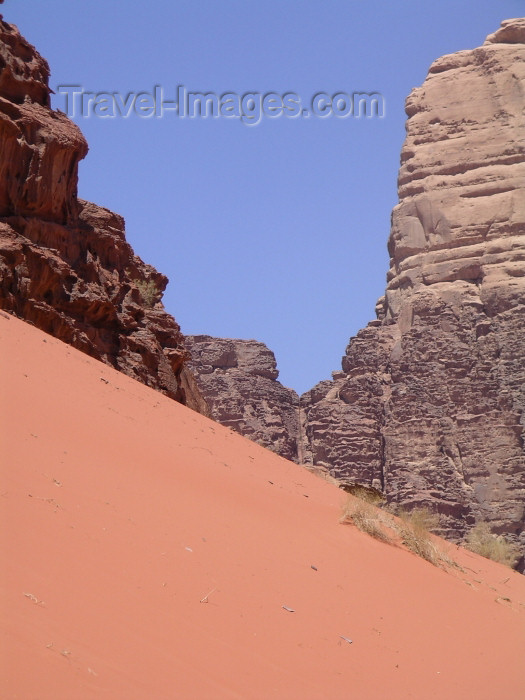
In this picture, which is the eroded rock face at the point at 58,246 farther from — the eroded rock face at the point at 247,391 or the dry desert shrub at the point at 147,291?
the eroded rock face at the point at 247,391

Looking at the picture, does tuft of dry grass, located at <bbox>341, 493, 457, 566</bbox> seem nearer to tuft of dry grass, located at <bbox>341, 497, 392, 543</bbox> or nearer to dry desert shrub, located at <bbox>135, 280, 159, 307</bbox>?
tuft of dry grass, located at <bbox>341, 497, 392, 543</bbox>

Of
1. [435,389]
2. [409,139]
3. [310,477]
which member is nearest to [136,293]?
[310,477]

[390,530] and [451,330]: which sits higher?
[451,330]

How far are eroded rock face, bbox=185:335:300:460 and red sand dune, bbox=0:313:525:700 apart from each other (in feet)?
166

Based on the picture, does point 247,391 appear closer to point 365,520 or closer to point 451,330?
point 451,330

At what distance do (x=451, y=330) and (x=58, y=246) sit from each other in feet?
153

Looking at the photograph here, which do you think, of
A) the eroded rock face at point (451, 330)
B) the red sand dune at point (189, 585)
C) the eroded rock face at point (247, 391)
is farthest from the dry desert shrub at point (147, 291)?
the eroded rock face at point (247, 391)

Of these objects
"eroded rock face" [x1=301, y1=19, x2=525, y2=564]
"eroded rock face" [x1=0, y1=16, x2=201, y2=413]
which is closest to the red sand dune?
"eroded rock face" [x1=0, y1=16, x2=201, y2=413]

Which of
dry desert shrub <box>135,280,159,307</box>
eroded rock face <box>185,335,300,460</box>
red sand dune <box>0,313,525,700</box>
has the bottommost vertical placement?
red sand dune <box>0,313,525,700</box>

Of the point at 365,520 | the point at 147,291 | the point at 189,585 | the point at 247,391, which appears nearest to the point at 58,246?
the point at 147,291

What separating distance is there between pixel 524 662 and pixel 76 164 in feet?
47.0

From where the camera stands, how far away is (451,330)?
216 feet

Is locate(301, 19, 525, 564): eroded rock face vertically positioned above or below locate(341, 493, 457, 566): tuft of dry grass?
above

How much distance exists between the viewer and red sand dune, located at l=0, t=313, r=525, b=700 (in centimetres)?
639
